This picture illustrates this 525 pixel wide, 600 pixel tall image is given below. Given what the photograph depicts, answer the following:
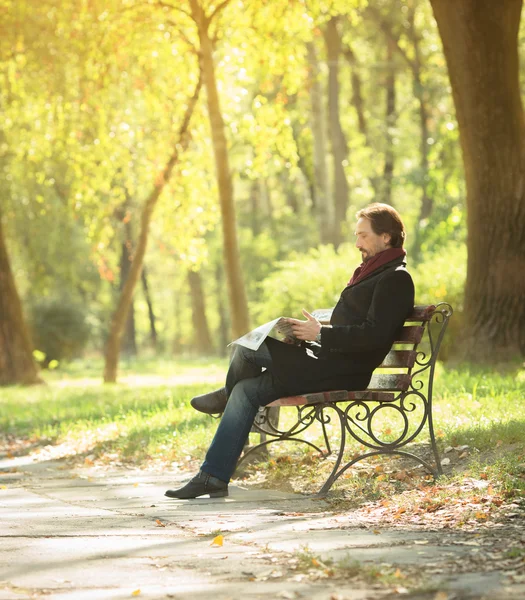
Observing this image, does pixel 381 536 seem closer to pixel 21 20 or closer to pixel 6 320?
pixel 21 20

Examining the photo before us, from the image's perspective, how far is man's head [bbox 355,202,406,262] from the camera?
6.77 m

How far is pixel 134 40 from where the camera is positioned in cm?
1576

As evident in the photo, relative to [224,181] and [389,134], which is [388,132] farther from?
[224,181]

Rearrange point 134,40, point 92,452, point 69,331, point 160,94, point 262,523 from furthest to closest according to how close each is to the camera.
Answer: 1. point 69,331
2. point 160,94
3. point 134,40
4. point 92,452
5. point 262,523

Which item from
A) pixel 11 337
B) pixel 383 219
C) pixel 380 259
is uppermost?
pixel 383 219

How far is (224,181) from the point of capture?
1411cm

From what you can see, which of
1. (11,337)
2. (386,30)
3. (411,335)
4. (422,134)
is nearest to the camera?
(411,335)

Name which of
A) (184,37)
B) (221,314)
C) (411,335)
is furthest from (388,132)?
(411,335)

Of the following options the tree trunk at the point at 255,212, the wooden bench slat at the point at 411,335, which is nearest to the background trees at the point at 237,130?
the wooden bench slat at the point at 411,335

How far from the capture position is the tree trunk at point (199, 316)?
41969 millimetres

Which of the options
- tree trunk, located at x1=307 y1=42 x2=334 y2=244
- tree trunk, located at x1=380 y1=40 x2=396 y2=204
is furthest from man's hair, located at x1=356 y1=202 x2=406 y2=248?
tree trunk, located at x1=380 y1=40 x2=396 y2=204

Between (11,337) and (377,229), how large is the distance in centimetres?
1371

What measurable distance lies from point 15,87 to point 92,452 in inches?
420

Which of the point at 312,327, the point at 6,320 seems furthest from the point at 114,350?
the point at 312,327
